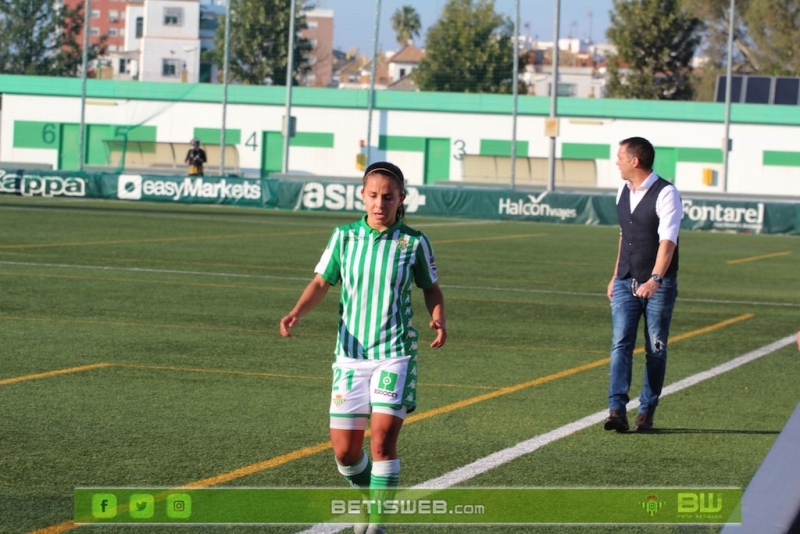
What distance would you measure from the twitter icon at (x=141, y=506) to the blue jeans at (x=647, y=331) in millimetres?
3773

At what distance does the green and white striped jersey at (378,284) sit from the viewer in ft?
20.7

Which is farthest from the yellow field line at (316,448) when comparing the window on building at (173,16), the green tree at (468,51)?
the window on building at (173,16)

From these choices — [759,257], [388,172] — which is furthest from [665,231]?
[759,257]

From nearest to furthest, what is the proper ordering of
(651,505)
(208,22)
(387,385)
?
1. (387,385)
2. (651,505)
3. (208,22)

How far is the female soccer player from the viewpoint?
6.21 m

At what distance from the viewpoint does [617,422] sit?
30.6ft

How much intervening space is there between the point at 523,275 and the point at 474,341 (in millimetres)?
8523

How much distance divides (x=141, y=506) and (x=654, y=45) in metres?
79.2

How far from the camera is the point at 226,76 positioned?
54.0 meters

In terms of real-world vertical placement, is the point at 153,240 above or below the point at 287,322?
below

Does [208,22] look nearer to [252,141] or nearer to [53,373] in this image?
[252,141]

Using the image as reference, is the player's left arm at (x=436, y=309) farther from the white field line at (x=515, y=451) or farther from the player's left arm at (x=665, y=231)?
the player's left arm at (x=665, y=231)

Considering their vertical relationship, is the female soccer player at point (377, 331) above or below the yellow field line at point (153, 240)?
above

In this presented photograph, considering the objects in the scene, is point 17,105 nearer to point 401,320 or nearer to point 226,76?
point 226,76
